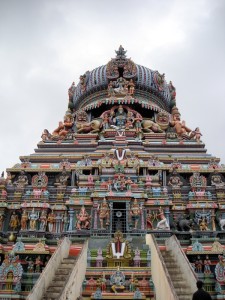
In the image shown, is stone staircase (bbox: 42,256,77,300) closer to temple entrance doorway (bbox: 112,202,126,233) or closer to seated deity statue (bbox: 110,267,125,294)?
seated deity statue (bbox: 110,267,125,294)

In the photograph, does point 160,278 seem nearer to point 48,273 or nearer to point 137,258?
point 137,258

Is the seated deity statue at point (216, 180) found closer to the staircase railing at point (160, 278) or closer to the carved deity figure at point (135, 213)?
the carved deity figure at point (135, 213)

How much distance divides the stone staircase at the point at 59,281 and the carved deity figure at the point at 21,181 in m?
8.60

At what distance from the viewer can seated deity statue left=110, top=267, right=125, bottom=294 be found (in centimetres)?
1305

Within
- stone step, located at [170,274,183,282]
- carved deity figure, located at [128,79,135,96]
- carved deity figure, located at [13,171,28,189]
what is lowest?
stone step, located at [170,274,183,282]

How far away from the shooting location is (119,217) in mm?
20047

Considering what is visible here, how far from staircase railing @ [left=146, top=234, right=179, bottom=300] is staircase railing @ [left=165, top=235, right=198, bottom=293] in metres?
0.91

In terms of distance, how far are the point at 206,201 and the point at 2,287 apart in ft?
42.2

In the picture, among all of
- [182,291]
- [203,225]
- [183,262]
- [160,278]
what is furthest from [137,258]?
[203,225]

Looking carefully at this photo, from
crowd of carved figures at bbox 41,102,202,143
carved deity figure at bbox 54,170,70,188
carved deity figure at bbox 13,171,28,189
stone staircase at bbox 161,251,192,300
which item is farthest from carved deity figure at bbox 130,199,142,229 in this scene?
crowd of carved figures at bbox 41,102,202,143

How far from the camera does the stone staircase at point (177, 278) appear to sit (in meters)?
11.7

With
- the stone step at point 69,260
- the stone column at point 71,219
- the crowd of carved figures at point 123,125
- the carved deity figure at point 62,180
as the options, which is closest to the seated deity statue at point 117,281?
the stone step at point 69,260

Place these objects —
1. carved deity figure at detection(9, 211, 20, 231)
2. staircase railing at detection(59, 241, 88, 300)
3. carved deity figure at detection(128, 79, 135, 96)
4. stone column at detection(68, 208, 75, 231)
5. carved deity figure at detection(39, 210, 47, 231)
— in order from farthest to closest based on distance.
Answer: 1. carved deity figure at detection(128, 79, 135, 96)
2. carved deity figure at detection(9, 211, 20, 231)
3. carved deity figure at detection(39, 210, 47, 231)
4. stone column at detection(68, 208, 75, 231)
5. staircase railing at detection(59, 241, 88, 300)

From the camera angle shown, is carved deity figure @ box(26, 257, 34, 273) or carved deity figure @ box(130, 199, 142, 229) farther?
carved deity figure @ box(130, 199, 142, 229)
